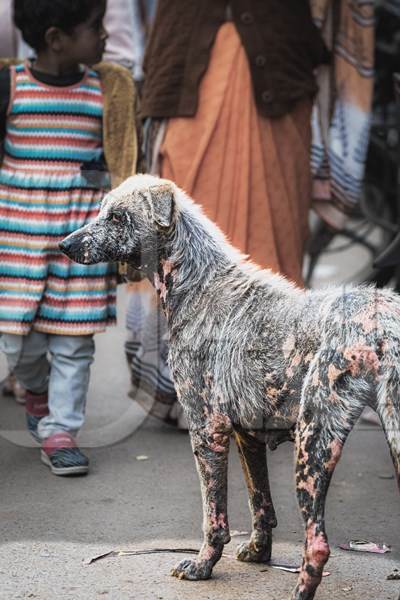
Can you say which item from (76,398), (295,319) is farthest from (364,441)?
(295,319)

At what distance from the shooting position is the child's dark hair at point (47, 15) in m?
4.55

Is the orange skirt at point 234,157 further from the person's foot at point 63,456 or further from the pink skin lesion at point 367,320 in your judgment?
the pink skin lesion at point 367,320

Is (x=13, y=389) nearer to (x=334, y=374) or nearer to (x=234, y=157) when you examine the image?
(x=234, y=157)

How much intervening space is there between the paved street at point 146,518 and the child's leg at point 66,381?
7.6 inches

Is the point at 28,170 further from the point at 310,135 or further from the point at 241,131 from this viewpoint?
the point at 310,135

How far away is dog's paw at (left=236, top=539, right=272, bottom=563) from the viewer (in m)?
3.64

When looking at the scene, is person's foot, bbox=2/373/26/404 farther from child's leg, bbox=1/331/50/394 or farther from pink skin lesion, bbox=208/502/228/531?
pink skin lesion, bbox=208/502/228/531

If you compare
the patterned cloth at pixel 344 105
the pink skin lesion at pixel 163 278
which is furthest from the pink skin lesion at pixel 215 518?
the patterned cloth at pixel 344 105

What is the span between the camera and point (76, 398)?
4.74 m

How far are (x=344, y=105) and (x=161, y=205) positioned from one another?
2.27 m

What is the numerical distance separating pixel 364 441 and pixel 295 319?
2038 millimetres

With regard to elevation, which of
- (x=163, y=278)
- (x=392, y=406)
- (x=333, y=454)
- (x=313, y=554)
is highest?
(x=163, y=278)

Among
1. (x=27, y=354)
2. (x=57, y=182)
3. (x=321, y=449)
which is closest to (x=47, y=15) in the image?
(x=57, y=182)

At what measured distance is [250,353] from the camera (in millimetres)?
3314
